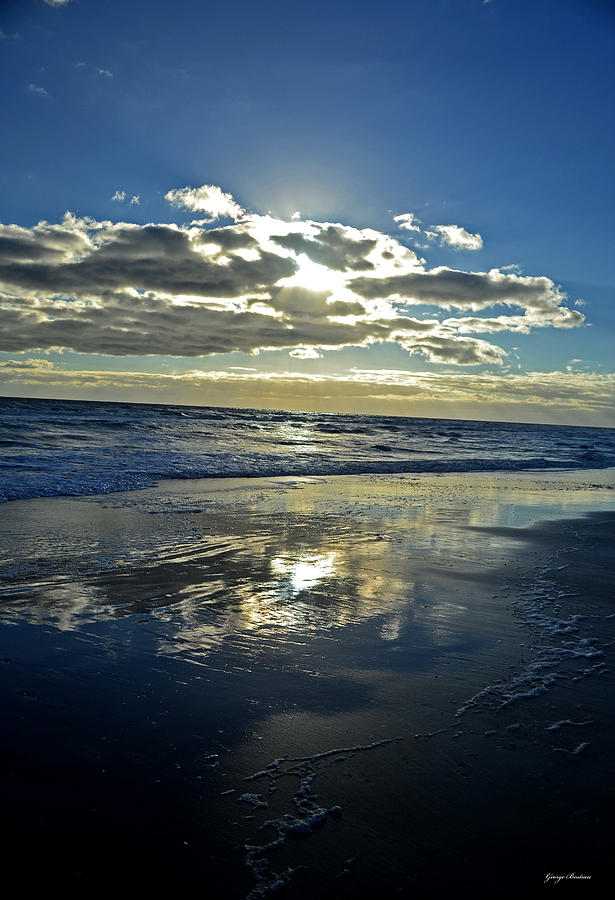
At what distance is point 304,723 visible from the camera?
3428mm

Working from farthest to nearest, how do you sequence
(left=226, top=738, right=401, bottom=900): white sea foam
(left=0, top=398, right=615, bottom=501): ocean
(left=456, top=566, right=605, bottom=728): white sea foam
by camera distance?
(left=0, top=398, right=615, bottom=501): ocean < (left=456, top=566, right=605, bottom=728): white sea foam < (left=226, top=738, right=401, bottom=900): white sea foam

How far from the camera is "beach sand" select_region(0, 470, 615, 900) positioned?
93.1 inches

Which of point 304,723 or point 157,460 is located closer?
point 304,723

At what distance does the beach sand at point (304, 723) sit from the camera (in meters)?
2.37

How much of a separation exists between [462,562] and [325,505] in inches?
206

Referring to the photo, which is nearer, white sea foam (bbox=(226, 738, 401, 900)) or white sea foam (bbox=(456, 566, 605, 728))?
white sea foam (bbox=(226, 738, 401, 900))

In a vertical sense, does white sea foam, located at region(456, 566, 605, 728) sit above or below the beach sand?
above

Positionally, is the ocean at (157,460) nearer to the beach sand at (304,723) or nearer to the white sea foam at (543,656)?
the beach sand at (304,723)

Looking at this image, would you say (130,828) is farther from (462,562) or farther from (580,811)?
(462,562)
